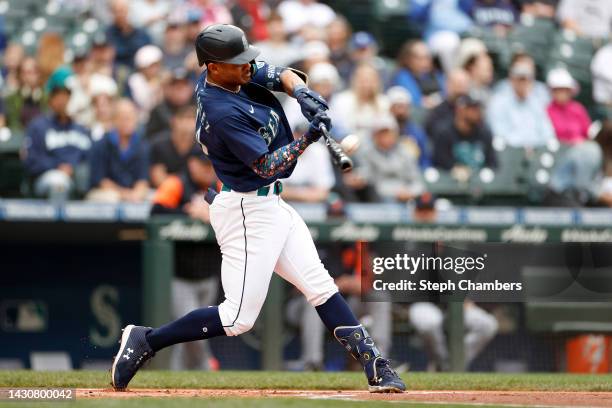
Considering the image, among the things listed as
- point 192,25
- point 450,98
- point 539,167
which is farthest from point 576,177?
point 192,25

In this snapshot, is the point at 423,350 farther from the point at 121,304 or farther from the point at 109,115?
the point at 109,115

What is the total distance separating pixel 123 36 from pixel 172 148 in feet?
6.67

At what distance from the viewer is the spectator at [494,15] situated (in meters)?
13.2

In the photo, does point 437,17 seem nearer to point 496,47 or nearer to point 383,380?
point 496,47

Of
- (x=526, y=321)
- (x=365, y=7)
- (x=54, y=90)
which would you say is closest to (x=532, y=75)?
(x=365, y=7)

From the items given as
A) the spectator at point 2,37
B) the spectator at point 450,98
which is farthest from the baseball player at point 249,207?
the spectator at point 2,37

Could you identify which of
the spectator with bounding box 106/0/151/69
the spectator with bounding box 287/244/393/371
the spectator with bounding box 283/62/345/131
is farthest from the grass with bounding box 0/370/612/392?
the spectator with bounding box 106/0/151/69

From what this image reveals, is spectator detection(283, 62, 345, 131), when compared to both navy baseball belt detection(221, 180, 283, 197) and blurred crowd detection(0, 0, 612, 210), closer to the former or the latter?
blurred crowd detection(0, 0, 612, 210)

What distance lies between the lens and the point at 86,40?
11359mm

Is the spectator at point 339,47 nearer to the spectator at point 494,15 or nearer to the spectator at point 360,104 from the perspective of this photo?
the spectator at point 360,104

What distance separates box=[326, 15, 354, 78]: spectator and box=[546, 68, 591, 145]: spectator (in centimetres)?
208

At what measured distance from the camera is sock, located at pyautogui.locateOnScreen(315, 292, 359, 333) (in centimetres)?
540

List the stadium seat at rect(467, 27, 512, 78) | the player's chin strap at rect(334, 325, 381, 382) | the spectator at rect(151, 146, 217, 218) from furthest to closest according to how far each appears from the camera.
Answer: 1. the stadium seat at rect(467, 27, 512, 78)
2. the spectator at rect(151, 146, 217, 218)
3. the player's chin strap at rect(334, 325, 381, 382)

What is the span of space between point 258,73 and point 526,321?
4.21 metres
